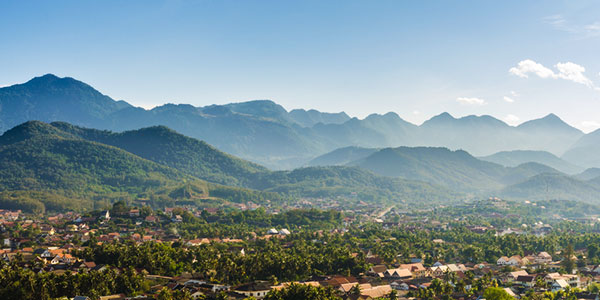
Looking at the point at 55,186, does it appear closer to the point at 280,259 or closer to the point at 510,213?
the point at 280,259

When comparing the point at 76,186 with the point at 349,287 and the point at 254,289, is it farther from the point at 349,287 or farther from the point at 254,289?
the point at 349,287

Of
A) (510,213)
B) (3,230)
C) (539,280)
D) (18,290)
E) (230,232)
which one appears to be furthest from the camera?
(510,213)

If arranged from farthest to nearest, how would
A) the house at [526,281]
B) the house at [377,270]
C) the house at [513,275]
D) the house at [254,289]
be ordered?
the house at [377,270] < the house at [513,275] < the house at [526,281] < the house at [254,289]

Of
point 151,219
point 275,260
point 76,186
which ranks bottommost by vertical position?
point 275,260

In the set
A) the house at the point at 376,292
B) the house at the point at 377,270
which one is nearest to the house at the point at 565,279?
the house at the point at 377,270

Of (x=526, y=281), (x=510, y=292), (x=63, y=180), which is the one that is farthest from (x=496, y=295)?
(x=63, y=180)

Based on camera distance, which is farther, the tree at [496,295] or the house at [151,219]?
the house at [151,219]

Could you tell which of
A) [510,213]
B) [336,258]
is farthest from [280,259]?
[510,213]

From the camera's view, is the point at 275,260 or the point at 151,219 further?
the point at 151,219

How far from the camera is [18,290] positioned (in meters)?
46.0

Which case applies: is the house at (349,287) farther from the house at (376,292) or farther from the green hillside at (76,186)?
the green hillside at (76,186)

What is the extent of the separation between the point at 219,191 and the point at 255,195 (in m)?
13.0

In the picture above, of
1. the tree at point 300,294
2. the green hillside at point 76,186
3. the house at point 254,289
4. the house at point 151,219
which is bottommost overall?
the house at point 254,289

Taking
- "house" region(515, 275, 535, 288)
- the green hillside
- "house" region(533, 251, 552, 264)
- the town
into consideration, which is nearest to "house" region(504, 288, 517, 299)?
the town
